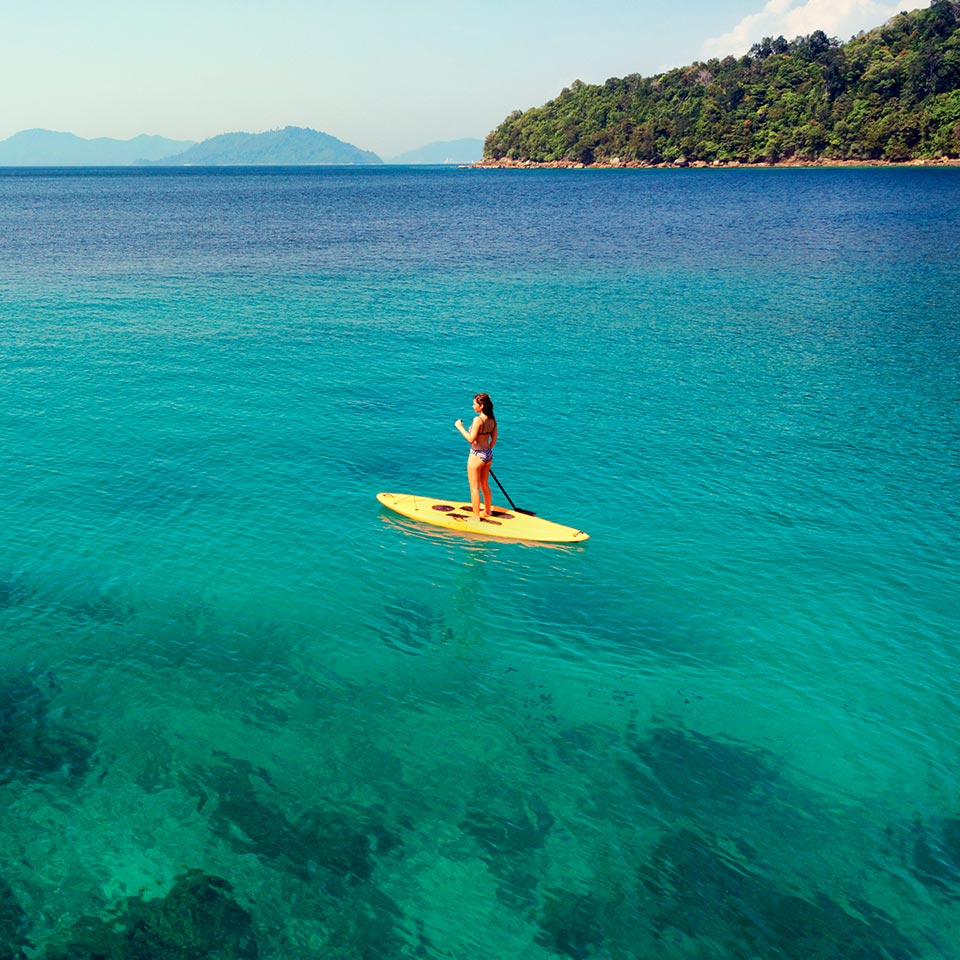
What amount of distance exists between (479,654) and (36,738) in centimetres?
772

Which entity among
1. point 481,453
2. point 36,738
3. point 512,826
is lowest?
point 512,826

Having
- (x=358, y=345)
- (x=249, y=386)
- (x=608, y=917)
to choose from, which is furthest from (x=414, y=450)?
(x=608, y=917)

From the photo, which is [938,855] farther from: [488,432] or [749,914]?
[488,432]

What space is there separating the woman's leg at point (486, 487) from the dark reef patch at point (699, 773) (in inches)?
328

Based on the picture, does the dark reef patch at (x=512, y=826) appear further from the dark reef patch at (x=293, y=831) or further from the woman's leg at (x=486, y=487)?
the woman's leg at (x=486, y=487)

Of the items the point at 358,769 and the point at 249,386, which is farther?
the point at 249,386

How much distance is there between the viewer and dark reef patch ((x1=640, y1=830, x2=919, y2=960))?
32.0 ft

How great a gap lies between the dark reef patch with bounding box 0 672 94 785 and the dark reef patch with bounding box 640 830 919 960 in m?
8.86

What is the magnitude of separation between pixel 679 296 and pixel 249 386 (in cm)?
2896

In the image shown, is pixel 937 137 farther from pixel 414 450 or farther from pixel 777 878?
pixel 777 878

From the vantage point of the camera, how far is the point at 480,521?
66.6 feet

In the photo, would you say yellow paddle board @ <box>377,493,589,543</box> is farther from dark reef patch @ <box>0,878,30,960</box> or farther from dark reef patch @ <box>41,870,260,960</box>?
dark reef patch @ <box>0,878,30,960</box>

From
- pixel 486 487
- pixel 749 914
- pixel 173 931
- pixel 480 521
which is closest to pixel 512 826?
pixel 749 914

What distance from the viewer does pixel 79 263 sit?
60594mm
